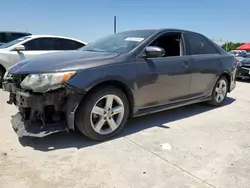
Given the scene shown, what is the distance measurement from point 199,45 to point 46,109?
2.98 metres

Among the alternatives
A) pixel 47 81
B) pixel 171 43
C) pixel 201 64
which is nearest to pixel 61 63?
pixel 47 81

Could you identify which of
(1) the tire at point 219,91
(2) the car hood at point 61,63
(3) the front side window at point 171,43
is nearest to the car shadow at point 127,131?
(1) the tire at point 219,91

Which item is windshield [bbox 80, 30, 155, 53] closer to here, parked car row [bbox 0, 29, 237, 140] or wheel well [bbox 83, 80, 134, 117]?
parked car row [bbox 0, 29, 237, 140]

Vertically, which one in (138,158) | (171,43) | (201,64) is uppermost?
(171,43)

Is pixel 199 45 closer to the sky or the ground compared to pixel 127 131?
closer to the sky

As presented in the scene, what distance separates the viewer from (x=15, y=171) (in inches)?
99.0

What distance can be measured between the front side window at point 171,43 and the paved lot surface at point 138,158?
3.67ft

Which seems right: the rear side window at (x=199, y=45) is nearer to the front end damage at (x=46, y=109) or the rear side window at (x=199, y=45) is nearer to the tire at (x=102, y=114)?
the tire at (x=102, y=114)

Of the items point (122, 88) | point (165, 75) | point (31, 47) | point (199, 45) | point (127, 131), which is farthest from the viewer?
point (31, 47)

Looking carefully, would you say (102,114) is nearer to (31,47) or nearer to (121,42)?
(121,42)

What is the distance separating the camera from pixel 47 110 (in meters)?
3.00

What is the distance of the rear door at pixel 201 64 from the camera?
14.5 ft

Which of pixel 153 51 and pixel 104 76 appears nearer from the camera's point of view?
pixel 104 76

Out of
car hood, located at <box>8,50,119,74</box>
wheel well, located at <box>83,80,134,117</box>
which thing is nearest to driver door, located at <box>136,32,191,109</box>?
wheel well, located at <box>83,80,134,117</box>
